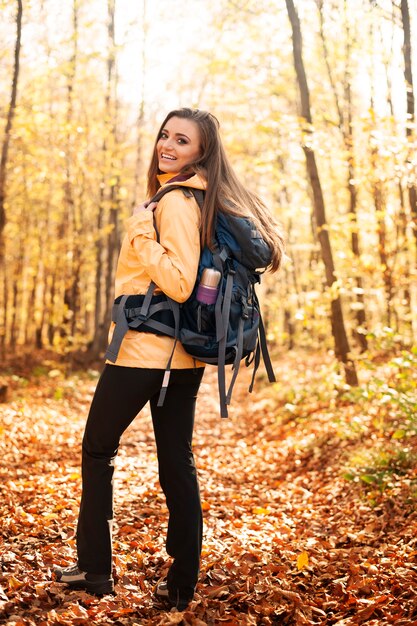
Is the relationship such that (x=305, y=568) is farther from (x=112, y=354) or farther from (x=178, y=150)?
(x=178, y=150)

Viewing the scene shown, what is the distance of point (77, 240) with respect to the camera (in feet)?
43.4

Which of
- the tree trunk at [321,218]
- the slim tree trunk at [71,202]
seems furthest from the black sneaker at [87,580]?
the slim tree trunk at [71,202]

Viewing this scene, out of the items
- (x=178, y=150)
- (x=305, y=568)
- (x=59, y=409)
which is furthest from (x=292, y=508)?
(x=59, y=409)

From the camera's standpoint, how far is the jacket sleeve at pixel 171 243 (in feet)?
9.23

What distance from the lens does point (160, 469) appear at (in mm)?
3105

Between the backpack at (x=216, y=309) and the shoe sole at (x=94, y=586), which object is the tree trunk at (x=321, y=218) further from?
the shoe sole at (x=94, y=586)

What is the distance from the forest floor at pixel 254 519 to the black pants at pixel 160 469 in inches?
8.9

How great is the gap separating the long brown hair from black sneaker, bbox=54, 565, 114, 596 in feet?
5.93

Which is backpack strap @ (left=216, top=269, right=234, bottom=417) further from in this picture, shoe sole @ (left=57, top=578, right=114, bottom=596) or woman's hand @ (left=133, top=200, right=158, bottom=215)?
shoe sole @ (left=57, top=578, right=114, bottom=596)

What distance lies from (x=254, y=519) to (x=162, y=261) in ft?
9.65

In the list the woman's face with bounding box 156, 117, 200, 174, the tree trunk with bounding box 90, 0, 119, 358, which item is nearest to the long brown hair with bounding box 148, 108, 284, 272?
the woman's face with bounding box 156, 117, 200, 174

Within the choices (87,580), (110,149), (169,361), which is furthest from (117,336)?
(110,149)

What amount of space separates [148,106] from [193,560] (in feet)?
51.6

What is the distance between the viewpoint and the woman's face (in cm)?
315
